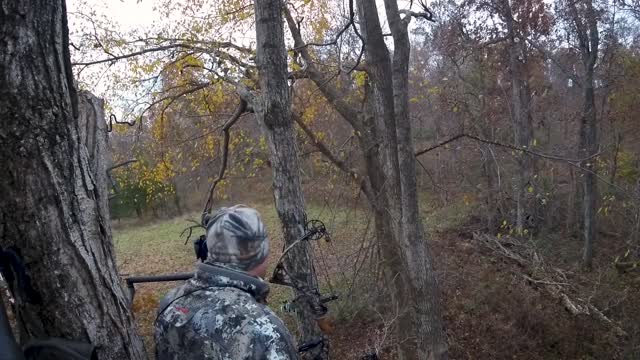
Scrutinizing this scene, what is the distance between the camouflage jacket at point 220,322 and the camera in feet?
6.63

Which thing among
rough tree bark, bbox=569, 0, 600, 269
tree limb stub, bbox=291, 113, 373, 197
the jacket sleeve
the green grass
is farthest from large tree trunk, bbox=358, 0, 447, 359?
rough tree bark, bbox=569, 0, 600, 269

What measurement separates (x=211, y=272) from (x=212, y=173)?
957cm

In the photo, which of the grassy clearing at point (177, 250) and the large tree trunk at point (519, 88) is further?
the large tree trunk at point (519, 88)

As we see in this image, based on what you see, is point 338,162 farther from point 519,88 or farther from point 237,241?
point 519,88

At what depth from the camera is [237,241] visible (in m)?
2.26

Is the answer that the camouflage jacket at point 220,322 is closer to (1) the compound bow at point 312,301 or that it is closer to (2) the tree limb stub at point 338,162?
(1) the compound bow at point 312,301

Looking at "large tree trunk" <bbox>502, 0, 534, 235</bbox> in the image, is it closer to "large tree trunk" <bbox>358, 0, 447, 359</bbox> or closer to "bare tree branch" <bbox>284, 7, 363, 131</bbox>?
"bare tree branch" <bbox>284, 7, 363, 131</bbox>

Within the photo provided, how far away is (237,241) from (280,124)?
2.47m

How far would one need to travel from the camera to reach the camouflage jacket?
2.02 m

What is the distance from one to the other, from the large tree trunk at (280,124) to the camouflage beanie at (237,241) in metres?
2.11

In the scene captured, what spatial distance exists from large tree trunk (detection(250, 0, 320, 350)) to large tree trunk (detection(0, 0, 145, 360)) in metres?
2.30

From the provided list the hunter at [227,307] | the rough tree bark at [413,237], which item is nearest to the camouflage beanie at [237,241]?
the hunter at [227,307]

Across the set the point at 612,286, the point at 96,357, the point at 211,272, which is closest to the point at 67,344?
the point at 96,357

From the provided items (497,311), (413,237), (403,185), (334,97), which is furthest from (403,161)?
(497,311)
